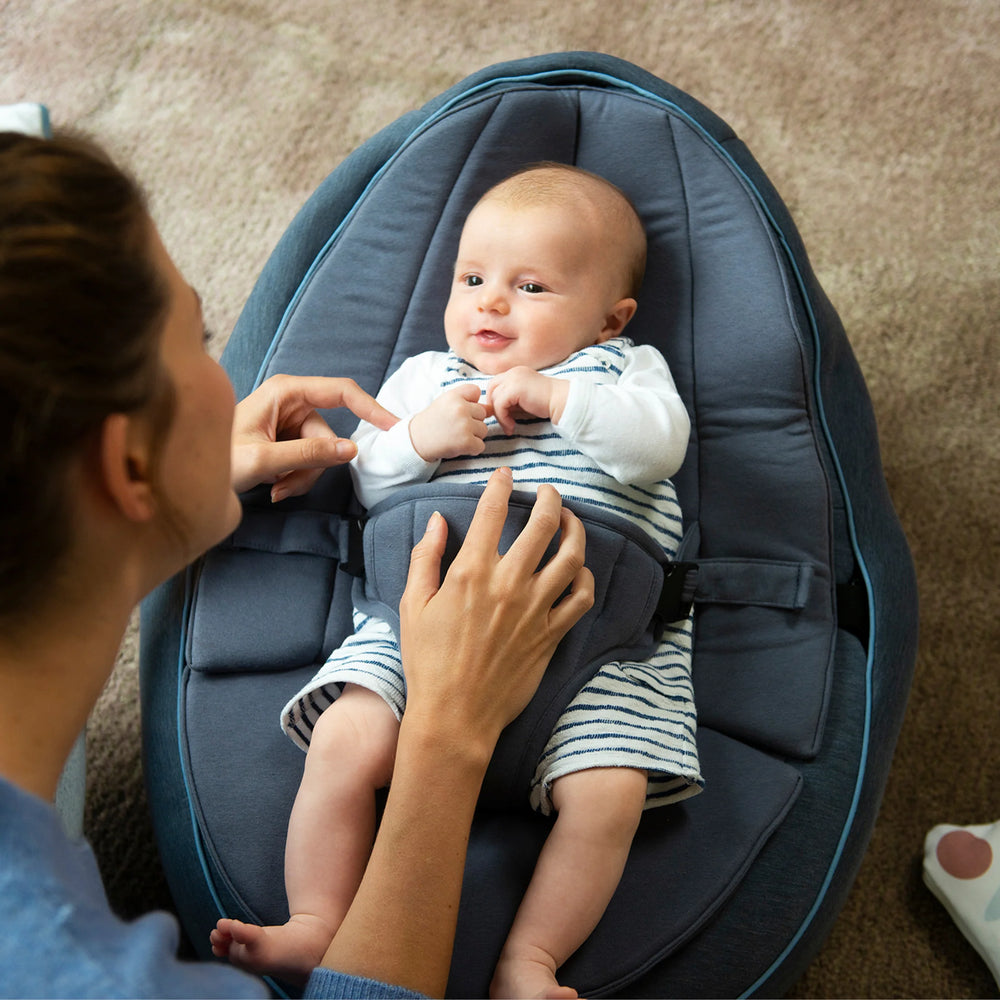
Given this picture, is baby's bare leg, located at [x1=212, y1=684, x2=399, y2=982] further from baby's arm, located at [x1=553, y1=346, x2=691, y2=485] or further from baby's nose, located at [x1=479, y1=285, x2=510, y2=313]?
baby's nose, located at [x1=479, y1=285, x2=510, y2=313]

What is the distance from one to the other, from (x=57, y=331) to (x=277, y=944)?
2.24 feet

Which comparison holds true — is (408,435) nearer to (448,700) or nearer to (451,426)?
(451,426)

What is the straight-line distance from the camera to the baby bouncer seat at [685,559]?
1.09 m

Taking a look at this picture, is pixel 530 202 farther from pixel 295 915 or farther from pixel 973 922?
pixel 973 922

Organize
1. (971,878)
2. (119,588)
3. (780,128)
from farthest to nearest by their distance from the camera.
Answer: (780,128)
(971,878)
(119,588)

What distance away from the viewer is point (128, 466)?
694 millimetres

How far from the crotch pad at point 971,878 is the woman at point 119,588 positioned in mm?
843

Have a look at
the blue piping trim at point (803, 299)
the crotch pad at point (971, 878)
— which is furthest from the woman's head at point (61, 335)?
the crotch pad at point (971, 878)

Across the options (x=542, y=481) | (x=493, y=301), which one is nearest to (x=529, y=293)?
(x=493, y=301)

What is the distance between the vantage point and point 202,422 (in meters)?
0.76

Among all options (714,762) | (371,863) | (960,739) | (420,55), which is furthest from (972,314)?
(371,863)

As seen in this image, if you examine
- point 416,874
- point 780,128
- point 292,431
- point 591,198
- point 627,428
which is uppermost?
point 780,128

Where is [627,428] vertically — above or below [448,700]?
above

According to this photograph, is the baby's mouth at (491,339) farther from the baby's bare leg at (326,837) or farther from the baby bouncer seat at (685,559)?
the baby's bare leg at (326,837)
